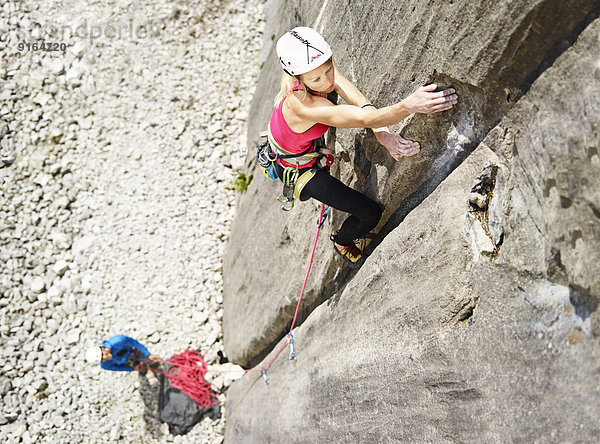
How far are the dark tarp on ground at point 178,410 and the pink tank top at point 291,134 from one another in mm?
4866

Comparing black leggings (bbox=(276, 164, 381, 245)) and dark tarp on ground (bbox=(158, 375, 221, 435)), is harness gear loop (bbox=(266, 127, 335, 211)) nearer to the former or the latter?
black leggings (bbox=(276, 164, 381, 245))

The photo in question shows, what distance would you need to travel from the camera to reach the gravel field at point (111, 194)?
7.64m

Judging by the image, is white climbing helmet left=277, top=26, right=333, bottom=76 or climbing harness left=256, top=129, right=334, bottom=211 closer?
white climbing helmet left=277, top=26, right=333, bottom=76

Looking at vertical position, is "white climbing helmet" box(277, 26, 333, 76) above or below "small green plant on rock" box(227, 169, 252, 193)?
above

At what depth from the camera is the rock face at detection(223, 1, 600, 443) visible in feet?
7.27

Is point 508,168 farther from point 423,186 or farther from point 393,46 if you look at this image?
point 393,46

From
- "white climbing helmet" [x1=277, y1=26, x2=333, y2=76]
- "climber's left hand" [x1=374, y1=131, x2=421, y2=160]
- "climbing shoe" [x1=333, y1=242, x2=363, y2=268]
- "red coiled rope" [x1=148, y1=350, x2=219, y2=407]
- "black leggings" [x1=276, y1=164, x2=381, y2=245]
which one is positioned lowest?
"red coiled rope" [x1=148, y1=350, x2=219, y2=407]

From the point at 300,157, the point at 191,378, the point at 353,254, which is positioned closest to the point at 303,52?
the point at 300,157

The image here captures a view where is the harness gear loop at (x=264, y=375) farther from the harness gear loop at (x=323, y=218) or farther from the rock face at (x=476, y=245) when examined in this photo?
the harness gear loop at (x=323, y=218)

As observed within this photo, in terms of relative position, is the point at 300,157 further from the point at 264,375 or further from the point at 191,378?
the point at 191,378

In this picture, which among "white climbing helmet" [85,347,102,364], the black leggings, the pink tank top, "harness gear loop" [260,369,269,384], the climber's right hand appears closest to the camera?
the climber's right hand

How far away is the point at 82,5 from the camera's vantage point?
33.2 feet

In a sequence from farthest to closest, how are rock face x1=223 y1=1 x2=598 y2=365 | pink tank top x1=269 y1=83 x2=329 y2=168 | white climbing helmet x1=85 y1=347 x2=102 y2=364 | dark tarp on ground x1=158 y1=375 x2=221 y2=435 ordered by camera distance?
white climbing helmet x1=85 y1=347 x2=102 y2=364, dark tarp on ground x1=158 y1=375 x2=221 y2=435, pink tank top x1=269 y1=83 x2=329 y2=168, rock face x1=223 y1=1 x2=598 y2=365

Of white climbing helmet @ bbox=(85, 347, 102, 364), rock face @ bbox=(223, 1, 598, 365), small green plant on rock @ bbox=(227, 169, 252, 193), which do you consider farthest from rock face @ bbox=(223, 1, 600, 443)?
white climbing helmet @ bbox=(85, 347, 102, 364)
